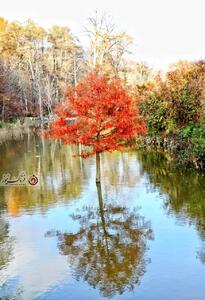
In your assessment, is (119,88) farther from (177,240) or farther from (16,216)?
(177,240)

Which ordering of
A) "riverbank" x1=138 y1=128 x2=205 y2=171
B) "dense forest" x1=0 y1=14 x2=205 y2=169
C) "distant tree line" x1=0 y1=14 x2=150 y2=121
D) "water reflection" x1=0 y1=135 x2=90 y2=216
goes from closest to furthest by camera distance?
"water reflection" x1=0 y1=135 x2=90 y2=216
"riverbank" x1=138 y1=128 x2=205 y2=171
"dense forest" x1=0 y1=14 x2=205 y2=169
"distant tree line" x1=0 y1=14 x2=150 y2=121

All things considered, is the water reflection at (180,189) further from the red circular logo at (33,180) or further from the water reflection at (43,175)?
the red circular logo at (33,180)

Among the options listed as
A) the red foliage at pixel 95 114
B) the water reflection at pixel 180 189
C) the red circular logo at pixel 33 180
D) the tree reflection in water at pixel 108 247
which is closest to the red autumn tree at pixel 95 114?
the red foliage at pixel 95 114

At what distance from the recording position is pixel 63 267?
309 inches

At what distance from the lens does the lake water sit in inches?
277

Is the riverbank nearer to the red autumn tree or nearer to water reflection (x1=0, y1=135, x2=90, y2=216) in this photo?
the red autumn tree

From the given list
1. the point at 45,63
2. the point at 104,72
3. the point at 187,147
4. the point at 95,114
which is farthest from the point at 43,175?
the point at 45,63

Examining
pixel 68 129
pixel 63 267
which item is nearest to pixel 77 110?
pixel 68 129

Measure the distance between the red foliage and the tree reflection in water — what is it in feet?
10.0

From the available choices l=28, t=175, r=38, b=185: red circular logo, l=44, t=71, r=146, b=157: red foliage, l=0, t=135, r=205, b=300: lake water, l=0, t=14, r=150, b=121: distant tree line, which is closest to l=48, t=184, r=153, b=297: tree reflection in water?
l=0, t=135, r=205, b=300: lake water

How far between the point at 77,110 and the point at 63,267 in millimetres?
6925

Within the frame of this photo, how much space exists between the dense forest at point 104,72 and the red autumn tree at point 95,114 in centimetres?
322

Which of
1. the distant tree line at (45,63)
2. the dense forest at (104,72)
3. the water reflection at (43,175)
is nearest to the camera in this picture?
the water reflection at (43,175)

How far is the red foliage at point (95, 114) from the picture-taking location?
13812 millimetres
